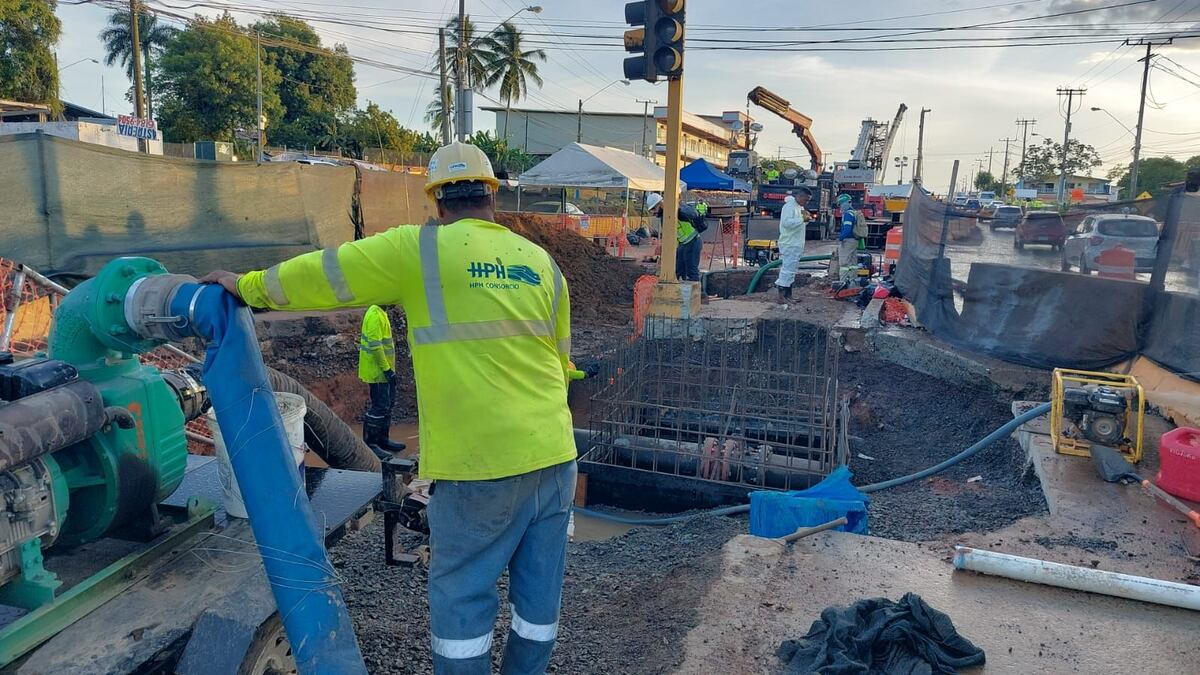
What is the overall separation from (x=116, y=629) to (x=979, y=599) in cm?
358

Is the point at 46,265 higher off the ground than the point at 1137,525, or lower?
higher

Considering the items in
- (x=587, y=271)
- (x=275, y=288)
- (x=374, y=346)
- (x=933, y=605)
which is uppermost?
(x=275, y=288)

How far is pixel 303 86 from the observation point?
44.6 meters

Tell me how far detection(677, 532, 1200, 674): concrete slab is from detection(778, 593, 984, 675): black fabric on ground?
0.42 ft

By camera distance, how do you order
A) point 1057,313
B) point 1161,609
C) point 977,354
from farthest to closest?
point 977,354
point 1057,313
point 1161,609

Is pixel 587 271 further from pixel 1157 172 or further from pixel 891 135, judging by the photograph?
pixel 1157 172

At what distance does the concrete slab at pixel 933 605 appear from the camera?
320 centimetres

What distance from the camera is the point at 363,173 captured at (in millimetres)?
13836

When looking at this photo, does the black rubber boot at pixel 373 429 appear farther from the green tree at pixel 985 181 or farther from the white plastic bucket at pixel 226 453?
the green tree at pixel 985 181

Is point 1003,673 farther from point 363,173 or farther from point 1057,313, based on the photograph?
point 363,173

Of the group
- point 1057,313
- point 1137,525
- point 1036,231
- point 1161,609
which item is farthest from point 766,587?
point 1036,231

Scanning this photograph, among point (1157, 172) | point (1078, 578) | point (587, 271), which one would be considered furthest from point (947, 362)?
point (1157, 172)

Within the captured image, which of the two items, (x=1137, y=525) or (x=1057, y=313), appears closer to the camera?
(x=1137, y=525)

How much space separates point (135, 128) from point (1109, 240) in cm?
2526
